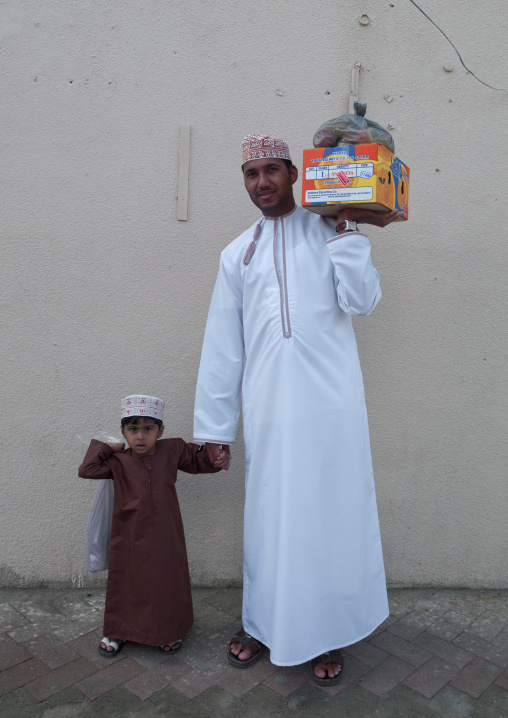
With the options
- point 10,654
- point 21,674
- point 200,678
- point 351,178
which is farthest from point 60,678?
point 351,178

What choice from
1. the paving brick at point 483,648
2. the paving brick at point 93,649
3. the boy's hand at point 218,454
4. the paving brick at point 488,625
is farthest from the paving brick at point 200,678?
the paving brick at point 488,625

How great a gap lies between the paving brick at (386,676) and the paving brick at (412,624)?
22cm

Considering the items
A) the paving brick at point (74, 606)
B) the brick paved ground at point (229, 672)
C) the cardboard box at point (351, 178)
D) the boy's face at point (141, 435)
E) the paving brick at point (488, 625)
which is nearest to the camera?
the cardboard box at point (351, 178)

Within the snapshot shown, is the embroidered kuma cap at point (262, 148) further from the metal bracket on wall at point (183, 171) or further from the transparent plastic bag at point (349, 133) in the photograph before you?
the metal bracket on wall at point (183, 171)

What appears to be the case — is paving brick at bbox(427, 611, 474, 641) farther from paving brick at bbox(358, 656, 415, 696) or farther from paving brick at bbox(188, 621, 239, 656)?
paving brick at bbox(188, 621, 239, 656)

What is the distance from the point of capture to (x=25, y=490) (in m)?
3.16

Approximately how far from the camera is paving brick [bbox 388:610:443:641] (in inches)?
112

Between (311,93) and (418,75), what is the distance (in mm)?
554

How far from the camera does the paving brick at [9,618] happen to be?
281 centimetres

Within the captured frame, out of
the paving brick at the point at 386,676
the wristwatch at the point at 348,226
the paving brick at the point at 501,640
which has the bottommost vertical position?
the paving brick at the point at 386,676

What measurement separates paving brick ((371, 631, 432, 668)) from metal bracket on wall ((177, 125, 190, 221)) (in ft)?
7.24

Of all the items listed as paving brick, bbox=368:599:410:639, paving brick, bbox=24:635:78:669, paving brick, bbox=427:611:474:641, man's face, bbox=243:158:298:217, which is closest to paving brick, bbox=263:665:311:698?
paving brick, bbox=368:599:410:639

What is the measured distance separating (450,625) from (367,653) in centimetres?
50

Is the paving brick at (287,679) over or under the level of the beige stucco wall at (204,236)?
under
